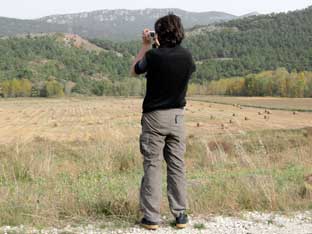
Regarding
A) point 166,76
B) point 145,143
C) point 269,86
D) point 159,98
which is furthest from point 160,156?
point 269,86

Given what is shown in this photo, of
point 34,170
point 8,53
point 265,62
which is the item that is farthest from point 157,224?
point 8,53

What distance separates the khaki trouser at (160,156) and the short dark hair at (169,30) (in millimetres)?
644

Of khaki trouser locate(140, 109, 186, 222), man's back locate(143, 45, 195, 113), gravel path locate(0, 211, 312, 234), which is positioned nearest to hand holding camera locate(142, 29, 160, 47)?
man's back locate(143, 45, 195, 113)

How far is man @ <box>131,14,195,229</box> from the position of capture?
14.5ft

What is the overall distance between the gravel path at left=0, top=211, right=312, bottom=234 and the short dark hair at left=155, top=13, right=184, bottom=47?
5.73 feet

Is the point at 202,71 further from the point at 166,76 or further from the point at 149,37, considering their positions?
the point at 166,76

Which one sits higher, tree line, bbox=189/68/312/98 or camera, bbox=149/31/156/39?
camera, bbox=149/31/156/39

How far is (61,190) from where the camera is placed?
5.67 metres

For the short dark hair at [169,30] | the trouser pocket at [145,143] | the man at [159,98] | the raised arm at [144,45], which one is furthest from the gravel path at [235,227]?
the short dark hair at [169,30]

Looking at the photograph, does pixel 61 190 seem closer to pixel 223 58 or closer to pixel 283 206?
pixel 283 206

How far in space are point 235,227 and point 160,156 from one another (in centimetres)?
100

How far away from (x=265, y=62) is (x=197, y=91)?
35307 mm

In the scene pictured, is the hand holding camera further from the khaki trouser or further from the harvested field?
the harvested field

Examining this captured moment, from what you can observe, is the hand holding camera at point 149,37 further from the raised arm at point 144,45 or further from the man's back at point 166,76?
the man's back at point 166,76
